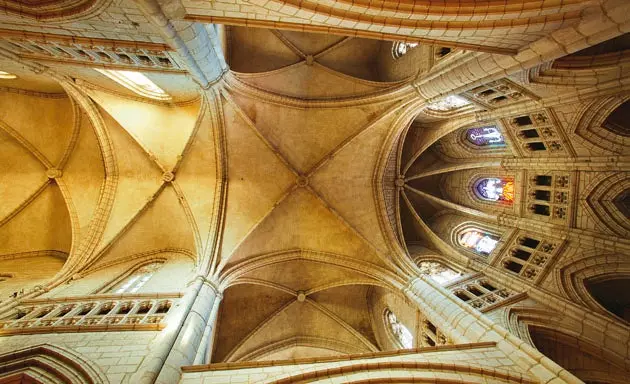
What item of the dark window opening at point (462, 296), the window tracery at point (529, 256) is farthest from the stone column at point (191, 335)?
the window tracery at point (529, 256)

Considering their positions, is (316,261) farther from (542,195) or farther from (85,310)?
(542,195)

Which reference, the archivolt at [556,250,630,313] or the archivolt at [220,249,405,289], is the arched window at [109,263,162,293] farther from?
the archivolt at [556,250,630,313]

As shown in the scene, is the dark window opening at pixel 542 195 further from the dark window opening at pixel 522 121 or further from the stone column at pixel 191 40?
the stone column at pixel 191 40

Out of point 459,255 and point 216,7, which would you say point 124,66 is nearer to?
point 216,7

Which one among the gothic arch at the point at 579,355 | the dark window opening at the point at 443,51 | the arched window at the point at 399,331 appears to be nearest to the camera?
the gothic arch at the point at 579,355

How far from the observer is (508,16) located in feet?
16.8

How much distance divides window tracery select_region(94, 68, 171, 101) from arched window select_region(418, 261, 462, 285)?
1244 centimetres

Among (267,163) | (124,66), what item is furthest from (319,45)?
(124,66)

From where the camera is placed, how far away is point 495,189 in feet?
45.6

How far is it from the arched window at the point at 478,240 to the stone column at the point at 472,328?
4.22 m

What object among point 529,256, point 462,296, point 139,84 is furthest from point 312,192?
point 529,256

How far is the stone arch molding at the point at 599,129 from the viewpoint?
846cm

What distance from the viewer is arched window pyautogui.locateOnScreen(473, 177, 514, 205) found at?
12962 mm

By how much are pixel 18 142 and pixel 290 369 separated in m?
14.8
